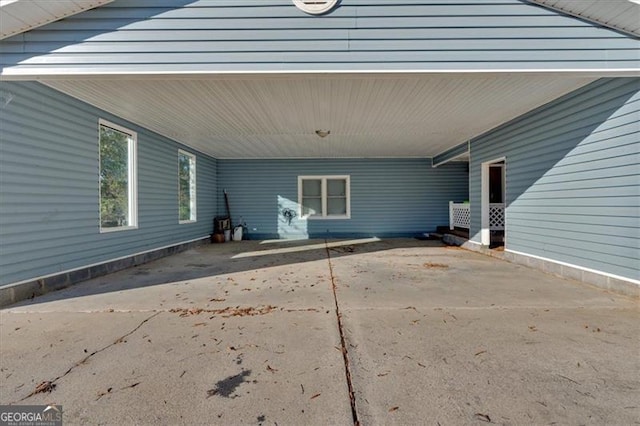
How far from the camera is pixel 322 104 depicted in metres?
4.99

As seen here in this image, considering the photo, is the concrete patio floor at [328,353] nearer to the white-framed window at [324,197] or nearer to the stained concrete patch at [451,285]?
the stained concrete patch at [451,285]

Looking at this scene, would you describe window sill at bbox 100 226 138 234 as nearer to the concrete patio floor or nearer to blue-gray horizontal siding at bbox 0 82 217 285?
blue-gray horizontal siding at bbox 0 82 217 285

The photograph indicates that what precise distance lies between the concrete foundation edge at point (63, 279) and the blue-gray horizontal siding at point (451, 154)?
7.98 m

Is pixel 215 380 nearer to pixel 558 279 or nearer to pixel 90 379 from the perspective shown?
pixel 90 379

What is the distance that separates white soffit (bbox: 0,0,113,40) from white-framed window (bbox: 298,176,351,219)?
24.9 feet

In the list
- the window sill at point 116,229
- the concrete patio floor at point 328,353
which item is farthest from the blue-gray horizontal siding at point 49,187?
the concrete patio floor at point 328,353

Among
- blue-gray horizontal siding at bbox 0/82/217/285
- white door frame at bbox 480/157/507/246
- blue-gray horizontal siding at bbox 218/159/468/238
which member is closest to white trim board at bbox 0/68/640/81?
blue-gray horizontal siding at bbox 0/82/217/285

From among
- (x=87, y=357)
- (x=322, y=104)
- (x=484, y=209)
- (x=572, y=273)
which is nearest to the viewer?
(x=87, y=357)

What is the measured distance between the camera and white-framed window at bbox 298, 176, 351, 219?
10281mm

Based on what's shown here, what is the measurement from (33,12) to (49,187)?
2.16 m

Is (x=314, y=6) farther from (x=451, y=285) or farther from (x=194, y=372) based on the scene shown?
(x=451, y=285)

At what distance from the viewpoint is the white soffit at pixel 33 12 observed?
272 cm

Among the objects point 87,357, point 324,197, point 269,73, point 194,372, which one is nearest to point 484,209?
point 324,197

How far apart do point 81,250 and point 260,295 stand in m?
2.97
